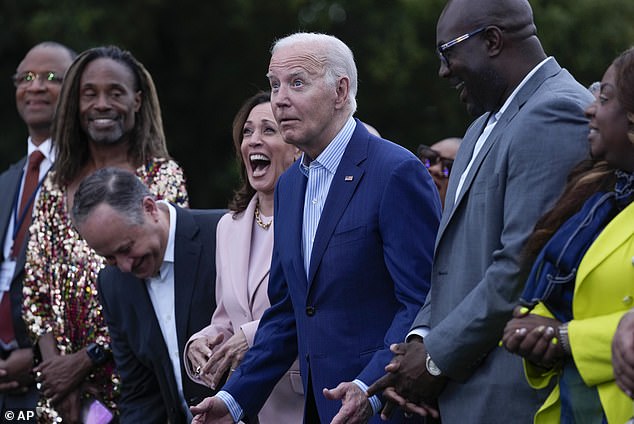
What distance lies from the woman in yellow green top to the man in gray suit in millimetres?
158

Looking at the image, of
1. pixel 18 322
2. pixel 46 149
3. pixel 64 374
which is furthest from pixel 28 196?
pixel 64 374

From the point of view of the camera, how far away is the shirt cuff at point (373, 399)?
15.3ft

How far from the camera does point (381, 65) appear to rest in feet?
50.7

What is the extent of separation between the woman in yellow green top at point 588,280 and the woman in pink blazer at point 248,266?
1938 millimetres

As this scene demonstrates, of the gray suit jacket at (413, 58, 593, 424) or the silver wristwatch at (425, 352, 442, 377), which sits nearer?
the gray suit jacket at (413, 58, 593, 424)

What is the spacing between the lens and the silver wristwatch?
435 centimetres

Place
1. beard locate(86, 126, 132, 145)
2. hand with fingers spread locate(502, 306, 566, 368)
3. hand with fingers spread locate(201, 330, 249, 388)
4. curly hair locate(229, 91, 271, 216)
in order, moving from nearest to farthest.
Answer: hand with fingers spread locate(502, 306, 566, 368)
hand with fingers spread locate(201, 330, 249, 388)
curly hair locate(229, 91, 271, 216)
beard locate(86, 126, 132, 145)

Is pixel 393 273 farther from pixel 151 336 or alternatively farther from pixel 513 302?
pixel 151 336

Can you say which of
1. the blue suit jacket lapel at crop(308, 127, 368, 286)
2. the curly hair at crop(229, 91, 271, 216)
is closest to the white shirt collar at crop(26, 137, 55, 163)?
the curly hair at crop(229, 91, 271, 216)

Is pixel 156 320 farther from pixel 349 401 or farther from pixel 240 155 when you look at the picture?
pixel 349 401

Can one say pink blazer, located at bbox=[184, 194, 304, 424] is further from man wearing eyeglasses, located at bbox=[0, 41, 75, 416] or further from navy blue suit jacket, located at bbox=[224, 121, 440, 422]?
man wearing eyeglasses, located at bbox=[0, 41, 75, 416]

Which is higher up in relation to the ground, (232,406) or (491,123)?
(491,123)

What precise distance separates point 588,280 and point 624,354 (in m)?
0.33

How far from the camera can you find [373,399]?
185 inches
